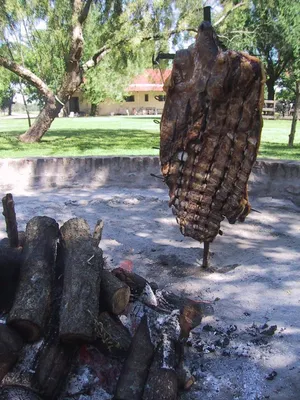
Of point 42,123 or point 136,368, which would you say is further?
point 42,123

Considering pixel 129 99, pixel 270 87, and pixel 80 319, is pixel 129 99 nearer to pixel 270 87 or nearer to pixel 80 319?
pixel 270 87

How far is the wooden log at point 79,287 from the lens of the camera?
195 centimetres

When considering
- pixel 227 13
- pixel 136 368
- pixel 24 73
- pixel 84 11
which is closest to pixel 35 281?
pixel 136 368

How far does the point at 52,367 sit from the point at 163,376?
476 mm

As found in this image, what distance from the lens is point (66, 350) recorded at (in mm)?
1977

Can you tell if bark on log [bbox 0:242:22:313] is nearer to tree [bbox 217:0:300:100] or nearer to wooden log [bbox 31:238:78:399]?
wooden log [bbox 31:238:78:399]

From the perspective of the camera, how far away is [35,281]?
2197 mm

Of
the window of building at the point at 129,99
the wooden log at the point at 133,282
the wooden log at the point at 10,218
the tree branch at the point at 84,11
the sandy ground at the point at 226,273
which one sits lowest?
the window of building at the point at 129,99

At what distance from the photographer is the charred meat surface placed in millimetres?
2768

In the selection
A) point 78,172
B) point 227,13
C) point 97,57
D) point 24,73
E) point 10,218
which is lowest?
point 78,172

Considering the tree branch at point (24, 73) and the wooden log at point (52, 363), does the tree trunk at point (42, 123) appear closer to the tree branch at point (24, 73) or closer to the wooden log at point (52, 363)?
the tree branch at point (24, 73)

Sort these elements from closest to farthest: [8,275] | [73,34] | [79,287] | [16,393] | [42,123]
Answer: [16,393] < [79,287] < [8,275] < [73,34] < [42,123]

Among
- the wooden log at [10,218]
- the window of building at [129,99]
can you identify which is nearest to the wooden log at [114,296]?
the wooden log at [10,218]

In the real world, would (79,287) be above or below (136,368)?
above
